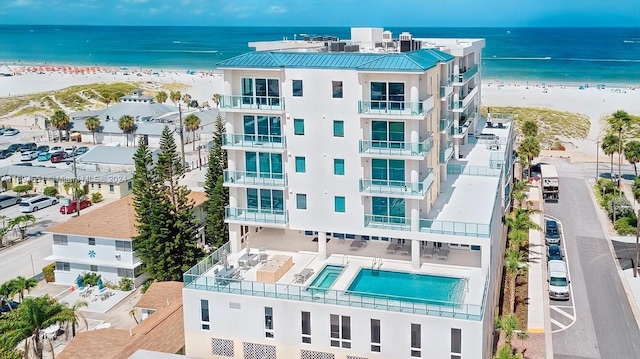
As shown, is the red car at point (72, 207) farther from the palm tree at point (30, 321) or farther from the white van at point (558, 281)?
the white van at point (558, 281)

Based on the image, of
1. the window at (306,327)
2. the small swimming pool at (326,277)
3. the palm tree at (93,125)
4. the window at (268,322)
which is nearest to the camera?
the window at (306,327)

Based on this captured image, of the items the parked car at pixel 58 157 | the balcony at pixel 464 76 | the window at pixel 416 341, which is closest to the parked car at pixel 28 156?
the parked car at pixel 58 157

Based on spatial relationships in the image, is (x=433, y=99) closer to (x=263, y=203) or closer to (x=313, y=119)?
(x=313, y=119)

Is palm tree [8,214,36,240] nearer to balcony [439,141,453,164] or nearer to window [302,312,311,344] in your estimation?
window [302,312,311,344]

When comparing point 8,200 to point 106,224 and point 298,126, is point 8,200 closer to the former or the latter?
point 106,224

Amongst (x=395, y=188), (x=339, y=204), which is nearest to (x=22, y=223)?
(x=339, y=204)

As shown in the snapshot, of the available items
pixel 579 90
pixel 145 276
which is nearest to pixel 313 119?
pixel 145 276

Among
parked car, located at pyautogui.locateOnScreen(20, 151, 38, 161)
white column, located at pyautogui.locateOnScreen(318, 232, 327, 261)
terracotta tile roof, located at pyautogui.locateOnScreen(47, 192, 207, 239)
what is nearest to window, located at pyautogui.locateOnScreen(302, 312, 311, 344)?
white column, located at pyautogui.locateOnScreen(318, 232, 327, 261)
